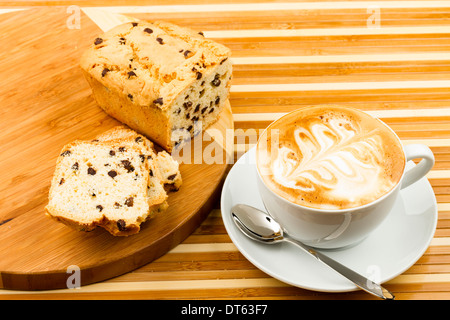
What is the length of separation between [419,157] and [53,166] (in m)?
1.63

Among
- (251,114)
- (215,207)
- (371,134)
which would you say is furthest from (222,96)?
(371,134)

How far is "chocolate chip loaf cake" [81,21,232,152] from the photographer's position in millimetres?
2527

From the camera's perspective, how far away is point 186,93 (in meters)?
2.54

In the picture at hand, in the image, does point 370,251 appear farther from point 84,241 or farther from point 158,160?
point 84,241

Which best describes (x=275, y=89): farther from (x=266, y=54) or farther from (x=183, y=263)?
(x=183, y=263)

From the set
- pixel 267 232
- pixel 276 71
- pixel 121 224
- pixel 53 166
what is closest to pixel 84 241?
pixel 121 224

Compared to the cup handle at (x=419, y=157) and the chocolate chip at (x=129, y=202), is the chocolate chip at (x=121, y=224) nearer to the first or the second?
the chocolate chip at (x=129, y=202)

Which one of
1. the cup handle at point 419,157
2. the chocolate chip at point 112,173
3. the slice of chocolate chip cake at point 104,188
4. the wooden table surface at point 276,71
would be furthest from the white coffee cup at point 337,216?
the chocolate chip at point 112,173

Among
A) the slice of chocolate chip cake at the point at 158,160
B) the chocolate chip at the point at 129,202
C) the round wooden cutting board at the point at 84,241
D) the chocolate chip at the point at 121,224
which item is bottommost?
the round wooden cutting board at the point at 84,241

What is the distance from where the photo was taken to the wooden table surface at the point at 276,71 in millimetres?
2203

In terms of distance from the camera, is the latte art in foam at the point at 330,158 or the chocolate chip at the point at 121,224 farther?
the chocolate chip at the point at 121,224

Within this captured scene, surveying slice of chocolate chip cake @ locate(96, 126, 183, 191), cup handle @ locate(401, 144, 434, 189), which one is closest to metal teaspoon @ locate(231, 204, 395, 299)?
slice of chocolate chip cake @ locate(96, 126, 183, 191)

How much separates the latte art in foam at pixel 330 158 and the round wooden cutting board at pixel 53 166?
44cm

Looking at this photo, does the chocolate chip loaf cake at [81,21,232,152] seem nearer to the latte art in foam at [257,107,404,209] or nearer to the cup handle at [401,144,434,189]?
the latte art in foam at [257,107,404,209]
